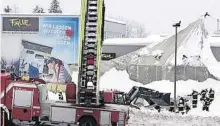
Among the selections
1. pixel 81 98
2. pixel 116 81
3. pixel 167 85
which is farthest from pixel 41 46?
pixel 81 98

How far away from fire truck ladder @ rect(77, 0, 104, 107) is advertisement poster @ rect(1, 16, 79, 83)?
16940 mm

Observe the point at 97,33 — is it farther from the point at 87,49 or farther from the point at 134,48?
the point at 134,48

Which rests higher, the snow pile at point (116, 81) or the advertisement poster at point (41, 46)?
the advertisement poster at point (41, 46)

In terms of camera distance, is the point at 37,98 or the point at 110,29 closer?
the point at 37,98

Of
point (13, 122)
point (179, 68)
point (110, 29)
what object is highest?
point (110, 29)

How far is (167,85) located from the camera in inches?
1143

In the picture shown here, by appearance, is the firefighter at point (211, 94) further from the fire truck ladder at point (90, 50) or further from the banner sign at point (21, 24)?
A: the banner sign at point (21, 24)

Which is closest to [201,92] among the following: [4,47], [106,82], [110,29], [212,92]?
[212,92]

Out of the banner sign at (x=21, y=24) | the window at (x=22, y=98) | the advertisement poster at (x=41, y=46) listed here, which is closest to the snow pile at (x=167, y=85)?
the advertisement poster at (x=41, y=46)

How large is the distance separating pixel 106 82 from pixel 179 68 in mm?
5405

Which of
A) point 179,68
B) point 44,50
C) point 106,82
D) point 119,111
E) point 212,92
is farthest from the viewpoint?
point 44,50

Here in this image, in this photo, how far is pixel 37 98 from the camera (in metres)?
17.0

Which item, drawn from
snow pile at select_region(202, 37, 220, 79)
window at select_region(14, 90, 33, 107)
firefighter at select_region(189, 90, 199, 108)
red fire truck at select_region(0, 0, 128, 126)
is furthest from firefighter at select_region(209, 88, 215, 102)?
window at select_region(14, 90, 33, 107)

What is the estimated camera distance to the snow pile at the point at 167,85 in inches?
1006
